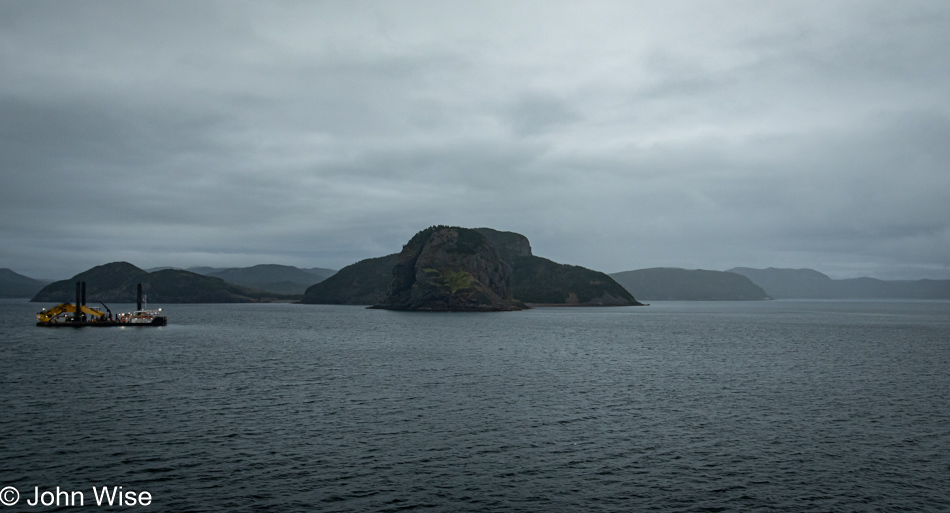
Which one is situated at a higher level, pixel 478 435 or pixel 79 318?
pixel 79 318

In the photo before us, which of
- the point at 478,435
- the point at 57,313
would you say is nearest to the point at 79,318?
the point at 57,313

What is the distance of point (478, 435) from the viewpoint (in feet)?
138

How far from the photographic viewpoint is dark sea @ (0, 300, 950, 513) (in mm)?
29938

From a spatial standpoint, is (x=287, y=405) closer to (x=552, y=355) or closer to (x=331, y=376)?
(x=331, y=376)

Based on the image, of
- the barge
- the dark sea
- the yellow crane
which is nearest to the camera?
the dark sea

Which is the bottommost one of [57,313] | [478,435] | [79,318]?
[478,435]

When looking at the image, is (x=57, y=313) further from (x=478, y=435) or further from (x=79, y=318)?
(x=478, y=435)

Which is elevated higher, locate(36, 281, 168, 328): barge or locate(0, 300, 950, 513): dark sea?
locate(36, 281, 168, 328): barge

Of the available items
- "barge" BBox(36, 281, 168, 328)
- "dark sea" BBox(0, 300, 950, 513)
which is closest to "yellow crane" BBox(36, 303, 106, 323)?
"barge" BBox(36, 281, 168, 328)

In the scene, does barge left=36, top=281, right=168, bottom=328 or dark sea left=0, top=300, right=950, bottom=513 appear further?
barge left=36, top=281, right=168, bottom=328

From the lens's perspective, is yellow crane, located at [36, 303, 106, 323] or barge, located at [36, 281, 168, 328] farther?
yellow crane, located at [36, 303, 106, 323]

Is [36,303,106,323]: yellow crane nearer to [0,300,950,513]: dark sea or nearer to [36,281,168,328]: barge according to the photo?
[36,281,168,328]: barge

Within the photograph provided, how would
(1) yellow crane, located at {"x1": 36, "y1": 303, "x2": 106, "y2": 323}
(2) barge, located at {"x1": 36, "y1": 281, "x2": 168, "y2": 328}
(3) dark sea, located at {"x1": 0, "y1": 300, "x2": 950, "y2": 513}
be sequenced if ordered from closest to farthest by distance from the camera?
(3) dark sea, located at {"x1": 0, "y1": 300, "x2": 950, "y2": 513} → (2) barge, located at {"x1": 36, "y1": 281, "x2": 168, "y2": 328} → (1) yellow crane, located at {"x1": 36, "y1": 303, "x2": 106, "y2": 323}

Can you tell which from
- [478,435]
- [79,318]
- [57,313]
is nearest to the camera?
[478,435]
